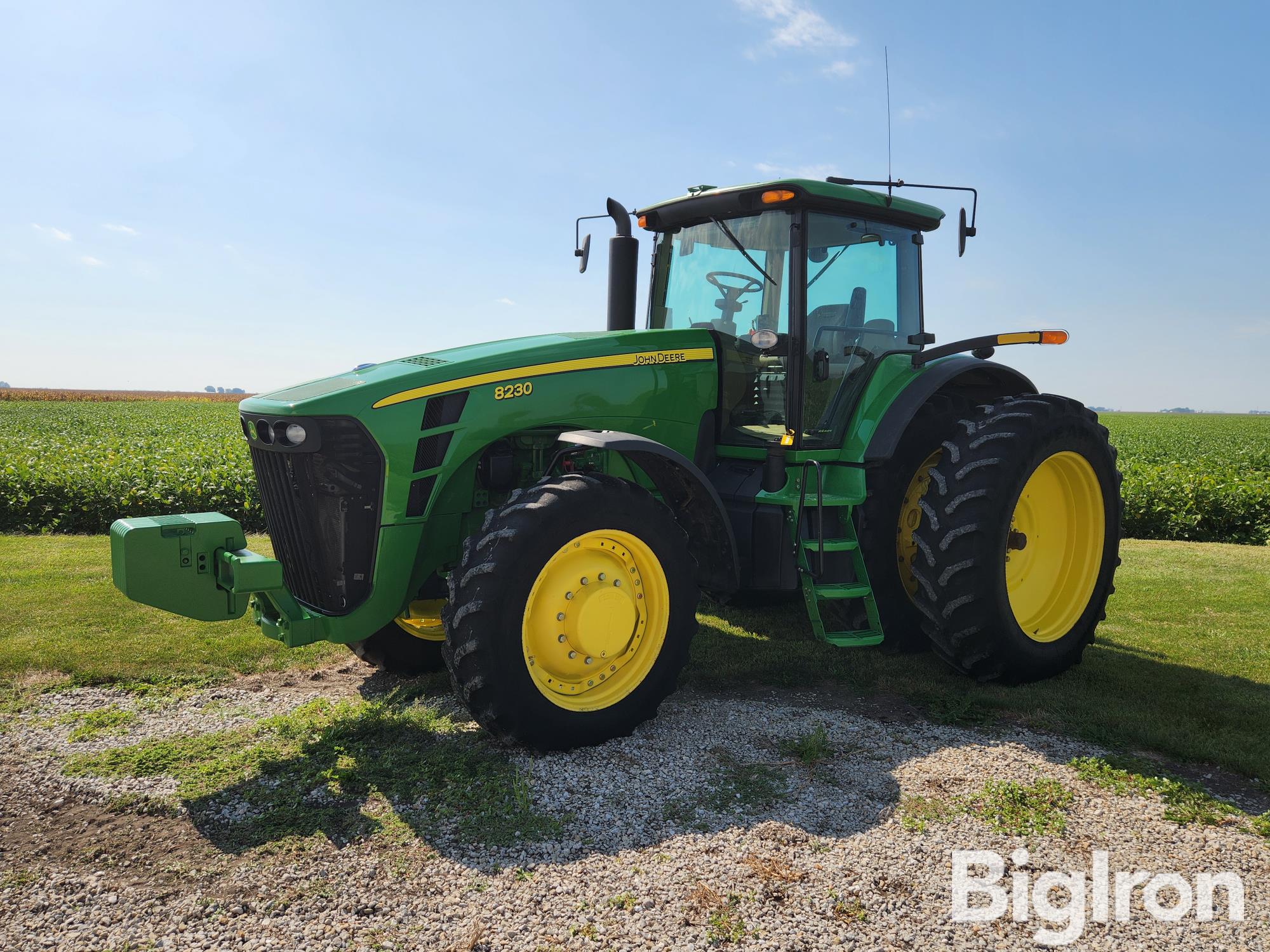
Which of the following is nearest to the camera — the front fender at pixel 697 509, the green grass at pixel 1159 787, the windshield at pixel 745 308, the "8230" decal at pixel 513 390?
the green grass at pixel 1159 787

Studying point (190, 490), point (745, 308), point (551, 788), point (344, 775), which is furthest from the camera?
point (190, 490)

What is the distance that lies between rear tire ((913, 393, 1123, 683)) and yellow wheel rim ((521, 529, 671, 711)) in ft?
4.98

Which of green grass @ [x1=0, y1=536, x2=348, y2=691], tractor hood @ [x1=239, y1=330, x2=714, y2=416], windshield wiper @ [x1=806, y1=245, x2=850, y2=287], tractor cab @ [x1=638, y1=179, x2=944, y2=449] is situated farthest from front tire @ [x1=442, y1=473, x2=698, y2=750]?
green grass @ [x1=0, y1=536, x2=348, y2=691]

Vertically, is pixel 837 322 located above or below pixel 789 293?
below

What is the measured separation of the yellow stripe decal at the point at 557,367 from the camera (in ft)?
12.7

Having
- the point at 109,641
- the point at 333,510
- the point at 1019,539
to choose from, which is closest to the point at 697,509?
the point at 333,510

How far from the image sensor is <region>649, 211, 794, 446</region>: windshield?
480cm

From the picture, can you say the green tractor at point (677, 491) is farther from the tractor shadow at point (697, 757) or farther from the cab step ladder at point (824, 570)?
the tractor shadow at point (697, 757)

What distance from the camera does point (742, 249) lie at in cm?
491

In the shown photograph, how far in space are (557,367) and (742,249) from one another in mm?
1373

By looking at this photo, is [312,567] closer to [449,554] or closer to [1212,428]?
[449,554]

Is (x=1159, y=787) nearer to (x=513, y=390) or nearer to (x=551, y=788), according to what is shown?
(x=551, y=788)

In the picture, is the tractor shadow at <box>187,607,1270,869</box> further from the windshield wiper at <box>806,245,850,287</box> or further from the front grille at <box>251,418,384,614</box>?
the windshield wiper at <box>806,245,850,287</box>

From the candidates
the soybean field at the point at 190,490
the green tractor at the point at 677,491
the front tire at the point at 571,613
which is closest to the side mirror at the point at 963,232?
the green tractor at the point at 677,491
